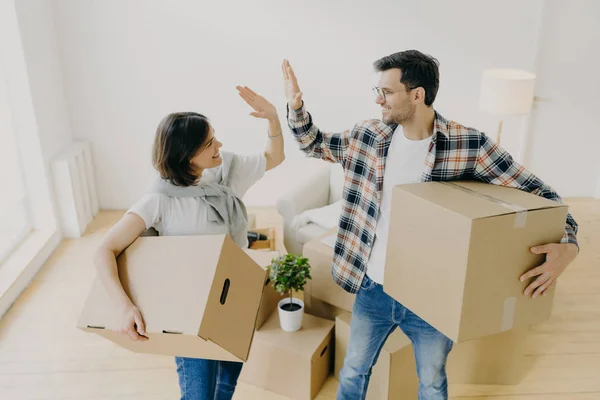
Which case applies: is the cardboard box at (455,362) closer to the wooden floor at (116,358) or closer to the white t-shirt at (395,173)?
the wooden floor at (116,358)

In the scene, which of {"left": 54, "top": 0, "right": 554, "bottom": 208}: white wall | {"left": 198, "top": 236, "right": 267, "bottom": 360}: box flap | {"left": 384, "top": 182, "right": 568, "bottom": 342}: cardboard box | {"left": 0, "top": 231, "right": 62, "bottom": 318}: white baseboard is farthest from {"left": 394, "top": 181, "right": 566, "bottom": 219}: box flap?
{"left": 54, "top": 0, "right": 554, "bottom": 208}: white wall

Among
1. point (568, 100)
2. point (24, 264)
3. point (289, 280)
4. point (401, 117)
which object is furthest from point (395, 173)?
point (568, 100)

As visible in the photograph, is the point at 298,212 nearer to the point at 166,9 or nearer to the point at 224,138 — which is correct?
the point at 224,138

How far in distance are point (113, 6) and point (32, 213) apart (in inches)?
56.2

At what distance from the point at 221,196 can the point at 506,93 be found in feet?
8.00

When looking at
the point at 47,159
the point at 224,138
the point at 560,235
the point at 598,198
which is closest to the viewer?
the point at 560,235

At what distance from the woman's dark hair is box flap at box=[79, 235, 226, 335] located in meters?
0.19

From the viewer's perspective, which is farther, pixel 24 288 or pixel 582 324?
pixel 24 288

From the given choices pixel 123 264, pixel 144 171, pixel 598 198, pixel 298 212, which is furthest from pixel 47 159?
pixel 598 198

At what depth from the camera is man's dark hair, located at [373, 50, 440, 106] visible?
1471mm

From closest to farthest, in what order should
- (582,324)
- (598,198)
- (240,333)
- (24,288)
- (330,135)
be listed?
1. (240,333)
2. (330,135)
3. (582,324)
4. (24,288)
5. (598,198)

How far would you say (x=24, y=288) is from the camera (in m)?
2.91

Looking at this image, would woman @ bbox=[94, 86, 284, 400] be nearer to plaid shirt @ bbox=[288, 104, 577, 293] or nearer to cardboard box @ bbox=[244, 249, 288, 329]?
plaid shirt @ bbox=[288, 104, 577, 293]

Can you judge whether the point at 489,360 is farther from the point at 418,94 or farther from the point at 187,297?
the point at 187,297
